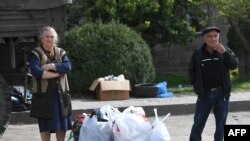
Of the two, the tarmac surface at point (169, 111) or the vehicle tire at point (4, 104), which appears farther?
the tarmac surface at point (169, 111)

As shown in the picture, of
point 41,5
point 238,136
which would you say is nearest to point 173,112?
point 41,5

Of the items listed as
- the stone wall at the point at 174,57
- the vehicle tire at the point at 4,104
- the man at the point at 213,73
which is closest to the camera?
the man at the point at 213,73

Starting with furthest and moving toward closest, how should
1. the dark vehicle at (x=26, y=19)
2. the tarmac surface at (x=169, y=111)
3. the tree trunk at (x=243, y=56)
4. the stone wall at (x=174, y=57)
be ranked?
the stone wall at (x=174, y=57) → the tree trunk at (x=243, y=56) → the tarmac surface at (x=169, y=111) → the dark vehicle at (x=26, y=19)

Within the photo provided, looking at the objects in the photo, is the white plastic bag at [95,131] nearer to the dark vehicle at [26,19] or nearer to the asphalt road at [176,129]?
the asphalt road at [176,129]

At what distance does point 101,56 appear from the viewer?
1226 cm

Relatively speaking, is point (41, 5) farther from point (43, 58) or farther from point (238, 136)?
point (238, 136)

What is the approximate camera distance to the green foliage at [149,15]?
14844mm

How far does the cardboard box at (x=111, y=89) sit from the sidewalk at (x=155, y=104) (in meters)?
0.17

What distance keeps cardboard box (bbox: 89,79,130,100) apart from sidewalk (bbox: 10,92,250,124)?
0.17m

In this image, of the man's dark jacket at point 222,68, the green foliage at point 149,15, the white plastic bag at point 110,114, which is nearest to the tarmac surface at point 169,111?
the man's dark jacket at point 222,68

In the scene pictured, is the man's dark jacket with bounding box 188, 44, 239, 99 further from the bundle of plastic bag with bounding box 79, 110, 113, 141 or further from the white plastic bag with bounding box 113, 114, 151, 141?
the bundle of plastic bag with bounding box 79, 110, 113, 141

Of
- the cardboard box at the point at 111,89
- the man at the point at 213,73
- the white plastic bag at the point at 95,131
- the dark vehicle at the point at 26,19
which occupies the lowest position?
the cardboard box at the point at 111,89

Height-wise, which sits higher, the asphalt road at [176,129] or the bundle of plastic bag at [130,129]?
the bundle of plastic bag at [130,129]

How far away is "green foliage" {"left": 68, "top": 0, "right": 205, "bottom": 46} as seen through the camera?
14.8 meters
